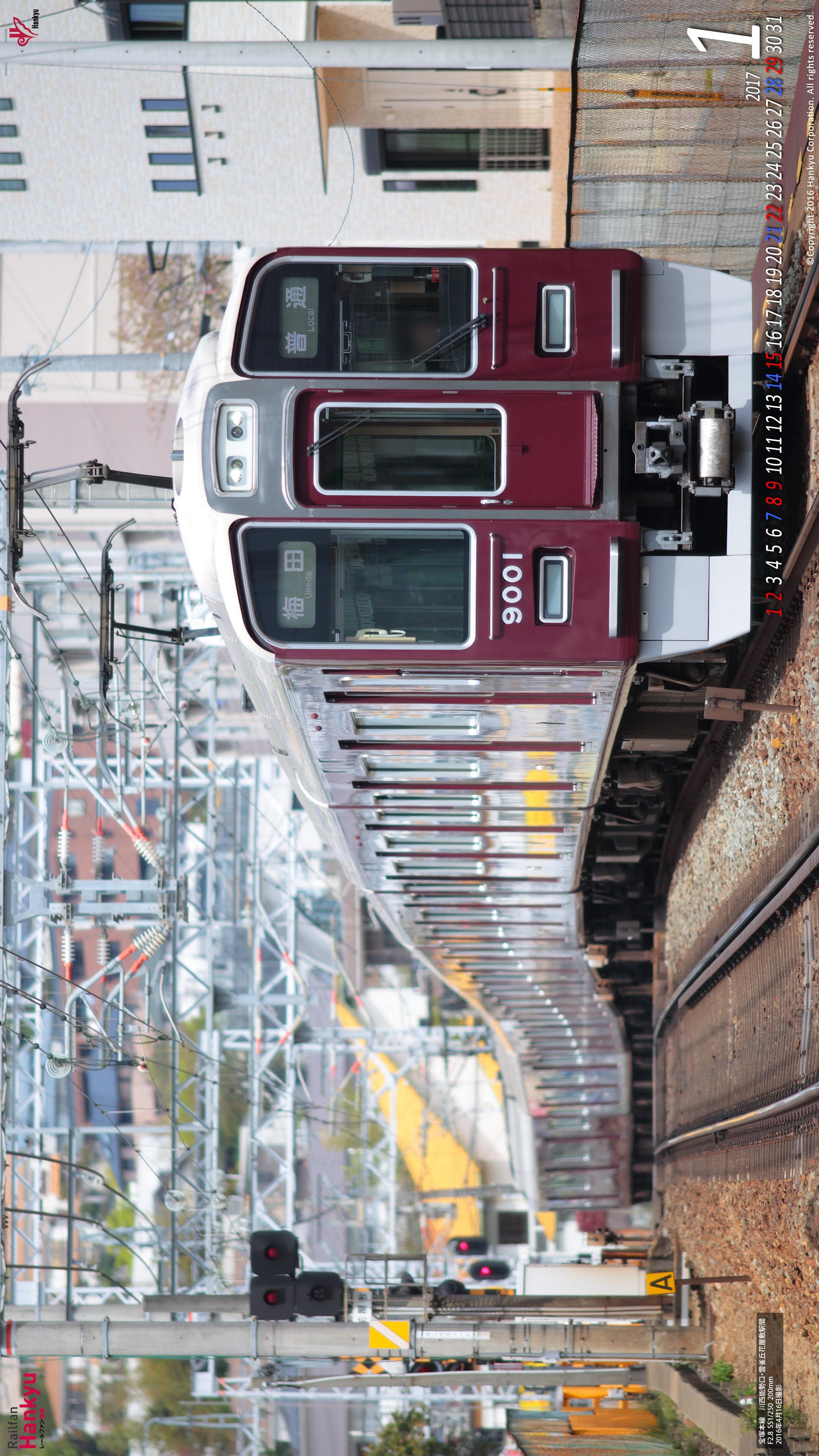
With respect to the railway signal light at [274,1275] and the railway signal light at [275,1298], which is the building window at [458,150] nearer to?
the railway signal light at [274,1275]

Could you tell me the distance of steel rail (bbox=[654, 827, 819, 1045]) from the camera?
8156 millimetres

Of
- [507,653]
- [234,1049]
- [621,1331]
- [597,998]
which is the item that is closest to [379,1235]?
[234,1049]

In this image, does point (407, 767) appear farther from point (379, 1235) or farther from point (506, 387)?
point (379, 1235)

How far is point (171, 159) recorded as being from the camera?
19547 mm

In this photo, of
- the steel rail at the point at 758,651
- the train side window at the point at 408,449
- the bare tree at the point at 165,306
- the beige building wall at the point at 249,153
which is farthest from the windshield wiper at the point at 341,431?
the bare tree at the point at 165,306

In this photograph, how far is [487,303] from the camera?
7355mm

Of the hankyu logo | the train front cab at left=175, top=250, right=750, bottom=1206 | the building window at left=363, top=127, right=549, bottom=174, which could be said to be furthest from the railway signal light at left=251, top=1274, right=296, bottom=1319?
the building window at left=363, top=127, right=549, bottom=174

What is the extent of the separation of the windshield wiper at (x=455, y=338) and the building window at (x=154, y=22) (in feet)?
42.7

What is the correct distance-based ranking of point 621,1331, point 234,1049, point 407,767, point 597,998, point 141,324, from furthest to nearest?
point 141,324
point 234,1049
point 597,998
point 621,1331
point 407,767

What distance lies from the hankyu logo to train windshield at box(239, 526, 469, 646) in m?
9.99

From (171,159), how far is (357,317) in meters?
13.8

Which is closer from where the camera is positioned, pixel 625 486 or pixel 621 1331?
pixel 625 486

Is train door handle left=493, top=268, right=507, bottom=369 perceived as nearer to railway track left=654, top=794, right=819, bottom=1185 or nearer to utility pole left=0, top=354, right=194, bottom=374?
railway track left=654, top=794, right=819, bottom=1185

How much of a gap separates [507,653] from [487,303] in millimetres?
1940
